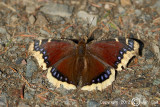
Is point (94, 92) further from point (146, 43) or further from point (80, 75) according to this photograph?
point (146, 43)

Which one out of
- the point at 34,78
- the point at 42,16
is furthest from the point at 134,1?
the point at 34,78

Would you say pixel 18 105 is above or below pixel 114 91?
below

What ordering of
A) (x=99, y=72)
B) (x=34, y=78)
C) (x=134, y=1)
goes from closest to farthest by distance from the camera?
(x=99, y=72), (x=34, y=78), (x=134, y=1)

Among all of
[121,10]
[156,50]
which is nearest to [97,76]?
[156,50]

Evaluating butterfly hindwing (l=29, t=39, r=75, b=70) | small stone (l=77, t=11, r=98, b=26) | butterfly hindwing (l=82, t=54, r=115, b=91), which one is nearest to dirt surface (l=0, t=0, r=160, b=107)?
small stone (l=77, t=11, r=98, b=26)

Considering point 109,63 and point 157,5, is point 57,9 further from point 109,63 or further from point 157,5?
point 157,5

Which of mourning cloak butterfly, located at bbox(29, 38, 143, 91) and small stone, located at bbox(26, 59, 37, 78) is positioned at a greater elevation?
mourning cloak butterfly, located at bbox(29, 38, 143, 91)

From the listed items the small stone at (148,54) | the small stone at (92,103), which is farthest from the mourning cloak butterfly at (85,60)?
the small stone at (148,54)

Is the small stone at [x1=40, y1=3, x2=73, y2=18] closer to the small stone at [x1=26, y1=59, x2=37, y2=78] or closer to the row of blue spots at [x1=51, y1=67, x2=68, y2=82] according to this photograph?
the small stone at [x1=26, y1=59, x2=37, y2=78]

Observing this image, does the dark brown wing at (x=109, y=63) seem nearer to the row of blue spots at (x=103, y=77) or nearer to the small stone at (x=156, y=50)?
the row of blue spots at (x=103, y=77)
